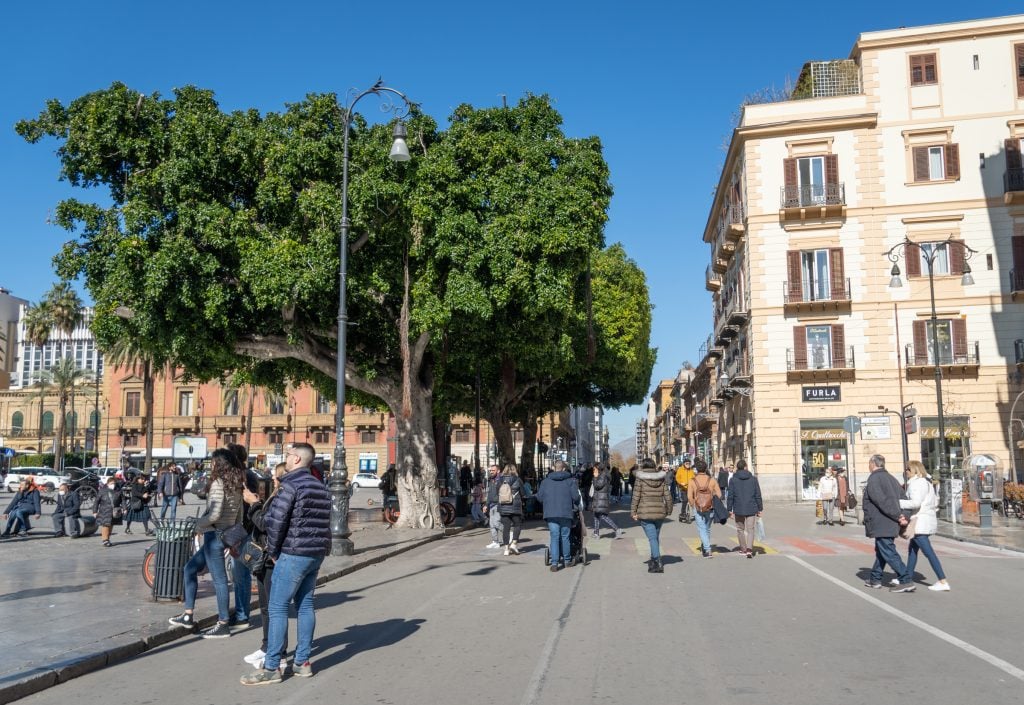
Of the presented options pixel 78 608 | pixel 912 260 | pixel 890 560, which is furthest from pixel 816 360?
pixel 78 608

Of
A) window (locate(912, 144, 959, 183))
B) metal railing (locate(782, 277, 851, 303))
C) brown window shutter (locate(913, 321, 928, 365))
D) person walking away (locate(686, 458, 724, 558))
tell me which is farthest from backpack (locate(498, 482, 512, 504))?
window (locate(912, 144, 959, 183))

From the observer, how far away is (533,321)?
834 inches

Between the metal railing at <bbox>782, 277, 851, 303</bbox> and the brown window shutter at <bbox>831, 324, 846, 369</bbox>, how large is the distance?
1.20 meters

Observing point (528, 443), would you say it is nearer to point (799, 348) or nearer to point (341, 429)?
point (799, 348)

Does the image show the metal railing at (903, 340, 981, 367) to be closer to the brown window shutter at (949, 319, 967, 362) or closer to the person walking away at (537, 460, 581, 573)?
the brown window shutter at (949, 319, 967, 362)

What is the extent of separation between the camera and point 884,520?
1176 cm

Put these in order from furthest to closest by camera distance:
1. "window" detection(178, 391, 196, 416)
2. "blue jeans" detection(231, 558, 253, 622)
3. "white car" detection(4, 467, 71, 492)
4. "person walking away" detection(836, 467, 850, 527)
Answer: "window" detection(178, 391, 196, 416)
"white car" detection(4, 467, 71, 492)
"person walking away" detection(836, 467, 850, 527)
"blue jeans" detection(231, 558, 253, 622)

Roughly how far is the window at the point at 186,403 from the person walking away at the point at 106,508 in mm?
62179

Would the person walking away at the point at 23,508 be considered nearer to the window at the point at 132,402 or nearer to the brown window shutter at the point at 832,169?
the brown window shutter at the point at 832,169

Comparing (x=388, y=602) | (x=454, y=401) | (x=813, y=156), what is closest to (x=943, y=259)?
(x=813, y=156)

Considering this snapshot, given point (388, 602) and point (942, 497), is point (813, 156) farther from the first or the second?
point (388, 602)

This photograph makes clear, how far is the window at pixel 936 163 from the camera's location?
37.6 meters

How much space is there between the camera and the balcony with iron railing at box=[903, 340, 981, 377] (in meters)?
36.8

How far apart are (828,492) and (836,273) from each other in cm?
1608
